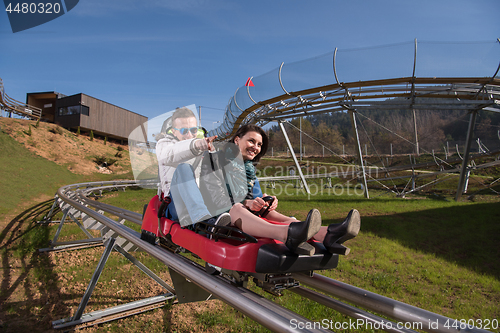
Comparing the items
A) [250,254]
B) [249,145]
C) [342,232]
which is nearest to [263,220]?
[250,254]

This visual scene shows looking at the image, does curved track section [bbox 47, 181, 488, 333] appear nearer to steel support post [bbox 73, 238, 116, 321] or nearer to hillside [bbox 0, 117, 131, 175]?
steel support post [bbox 73, 238, 116, 321]

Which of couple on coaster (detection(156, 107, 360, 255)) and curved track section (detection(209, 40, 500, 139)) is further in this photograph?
curved track section (detection(209, 40, 500, 139))

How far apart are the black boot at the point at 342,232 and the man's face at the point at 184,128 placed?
140cm

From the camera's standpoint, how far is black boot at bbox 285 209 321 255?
4.89ft

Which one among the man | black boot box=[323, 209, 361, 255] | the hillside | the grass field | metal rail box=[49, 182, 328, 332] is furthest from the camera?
the hillside

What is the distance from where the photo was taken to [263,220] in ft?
5.88

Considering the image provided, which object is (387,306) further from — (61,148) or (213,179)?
(61,148)

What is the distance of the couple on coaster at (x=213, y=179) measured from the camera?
6.31ft

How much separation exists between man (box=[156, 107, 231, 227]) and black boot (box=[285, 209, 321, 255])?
53 centimetres

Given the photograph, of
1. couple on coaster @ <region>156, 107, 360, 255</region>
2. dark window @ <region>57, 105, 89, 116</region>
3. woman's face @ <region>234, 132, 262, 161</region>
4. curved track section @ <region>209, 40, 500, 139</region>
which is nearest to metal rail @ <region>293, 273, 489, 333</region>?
couple on coaster @ <region>156, 107, 360, 255</region>

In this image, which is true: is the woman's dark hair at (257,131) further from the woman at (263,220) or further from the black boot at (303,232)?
the black boot at (303,232)

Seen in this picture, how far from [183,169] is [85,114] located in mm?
33762

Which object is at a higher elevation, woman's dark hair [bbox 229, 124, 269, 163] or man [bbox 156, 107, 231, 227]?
woman's dark hair [bbox 229, 124, 269, 163]

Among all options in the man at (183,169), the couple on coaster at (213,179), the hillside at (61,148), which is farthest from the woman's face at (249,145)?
the hillside at (61,148)
